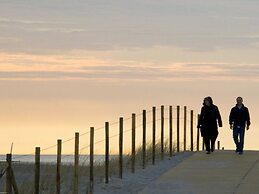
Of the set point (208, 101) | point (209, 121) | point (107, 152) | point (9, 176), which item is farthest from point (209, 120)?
point (9, 176)

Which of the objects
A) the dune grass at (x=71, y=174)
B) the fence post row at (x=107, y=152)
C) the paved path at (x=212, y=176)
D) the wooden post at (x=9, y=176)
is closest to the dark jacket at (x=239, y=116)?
the paved path at (x=212, y=176)

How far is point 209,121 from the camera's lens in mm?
32844

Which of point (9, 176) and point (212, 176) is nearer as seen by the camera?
point (9, 176)

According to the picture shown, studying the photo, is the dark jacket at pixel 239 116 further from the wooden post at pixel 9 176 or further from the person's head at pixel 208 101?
the wooden post at pixel 9 176

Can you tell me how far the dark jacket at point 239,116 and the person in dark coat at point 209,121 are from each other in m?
0.60

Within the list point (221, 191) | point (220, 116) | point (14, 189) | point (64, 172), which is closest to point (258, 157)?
point (220, 116)

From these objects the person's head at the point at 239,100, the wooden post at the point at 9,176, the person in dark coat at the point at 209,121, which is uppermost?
the person's head at the point at 239,100

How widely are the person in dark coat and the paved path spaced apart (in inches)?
29.6

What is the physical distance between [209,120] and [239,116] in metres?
1.23

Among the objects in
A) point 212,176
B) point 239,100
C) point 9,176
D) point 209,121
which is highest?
point 239,100

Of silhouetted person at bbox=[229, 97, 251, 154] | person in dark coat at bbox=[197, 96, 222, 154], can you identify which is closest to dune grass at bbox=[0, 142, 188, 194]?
person in dark coat at bbox=[197, 96, 222, 154]

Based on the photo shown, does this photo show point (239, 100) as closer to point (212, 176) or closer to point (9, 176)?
point (212, 176)

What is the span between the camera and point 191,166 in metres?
29.0

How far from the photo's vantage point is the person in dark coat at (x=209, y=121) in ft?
107
